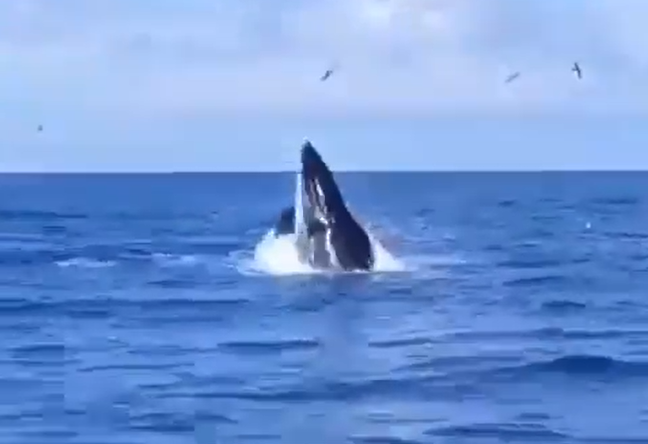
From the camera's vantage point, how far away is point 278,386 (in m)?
22.2

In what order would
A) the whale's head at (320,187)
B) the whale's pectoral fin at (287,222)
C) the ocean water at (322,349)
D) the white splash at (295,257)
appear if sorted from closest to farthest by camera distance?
the ocean water at (322,349), the whale's head at (320,187), the white splash at (295,257), the whale's pectoral fin at (287,222)

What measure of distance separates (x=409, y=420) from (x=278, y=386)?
3086 millimetres

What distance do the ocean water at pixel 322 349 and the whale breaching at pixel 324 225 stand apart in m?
0.58

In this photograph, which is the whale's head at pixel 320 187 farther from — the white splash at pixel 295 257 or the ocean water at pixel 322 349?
the ocean water at pixel 322 349

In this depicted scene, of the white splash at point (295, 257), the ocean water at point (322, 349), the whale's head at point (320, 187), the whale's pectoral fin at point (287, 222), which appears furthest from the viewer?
the whale's pectoral fin at point (287, 222)

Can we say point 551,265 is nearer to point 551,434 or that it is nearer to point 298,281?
point 298,281

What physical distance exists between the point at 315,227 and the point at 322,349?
37.6ft

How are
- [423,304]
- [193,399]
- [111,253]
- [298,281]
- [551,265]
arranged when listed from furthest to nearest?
[111,253] < [551,265] < [298,281] < [423,304] < [193,399]

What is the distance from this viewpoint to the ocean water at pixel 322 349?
19547mm

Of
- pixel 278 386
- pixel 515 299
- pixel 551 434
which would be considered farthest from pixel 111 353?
pixel 515 299

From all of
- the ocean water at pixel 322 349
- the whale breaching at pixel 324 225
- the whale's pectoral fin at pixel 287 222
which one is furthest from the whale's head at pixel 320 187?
the whale's pectoral fin at pixel 287 222

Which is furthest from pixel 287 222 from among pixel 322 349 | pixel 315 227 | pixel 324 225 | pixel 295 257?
pixel 322 349

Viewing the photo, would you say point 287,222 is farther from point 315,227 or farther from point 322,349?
point 322,349

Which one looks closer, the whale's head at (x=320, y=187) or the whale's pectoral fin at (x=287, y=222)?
the whale's head at (x=320, y=187)
